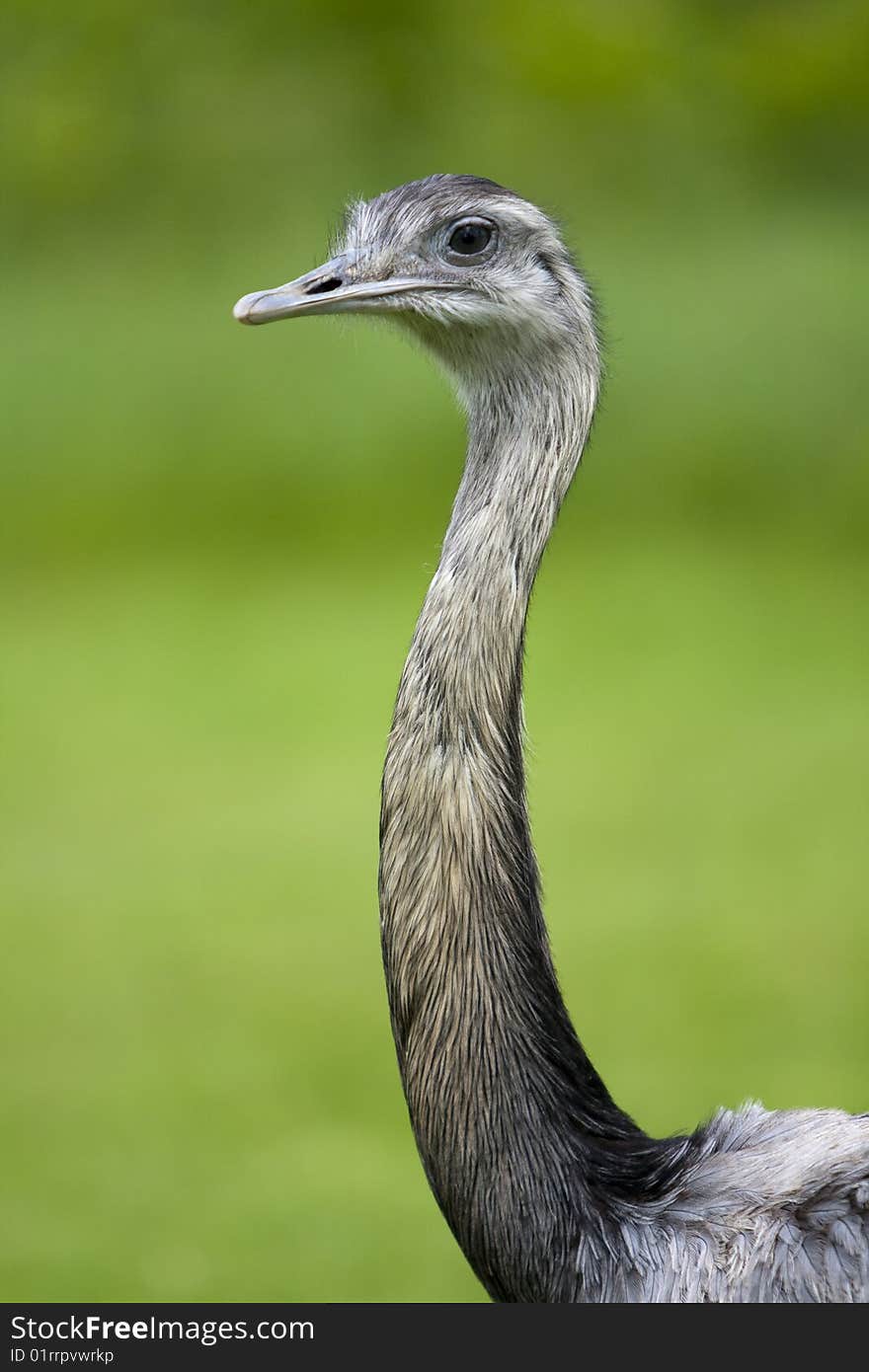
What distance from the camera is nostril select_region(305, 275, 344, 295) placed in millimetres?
1245

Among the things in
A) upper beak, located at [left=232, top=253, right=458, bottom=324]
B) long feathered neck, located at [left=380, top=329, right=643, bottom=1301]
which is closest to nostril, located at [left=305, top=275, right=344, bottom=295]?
upper beak, located at [left=232, top=253, right=458, bottom=324]

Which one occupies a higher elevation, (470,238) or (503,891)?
(470,238)

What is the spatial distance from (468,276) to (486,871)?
0.40m

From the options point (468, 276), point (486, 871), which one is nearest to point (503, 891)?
point (486, 871)

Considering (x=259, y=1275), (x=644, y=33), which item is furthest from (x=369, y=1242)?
(x=644, y=33)

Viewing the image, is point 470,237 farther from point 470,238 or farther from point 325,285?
point 325,285

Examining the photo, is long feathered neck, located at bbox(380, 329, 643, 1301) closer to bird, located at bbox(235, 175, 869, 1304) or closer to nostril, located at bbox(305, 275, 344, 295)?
bird, located at bbox(235, 175, 869, 1304)

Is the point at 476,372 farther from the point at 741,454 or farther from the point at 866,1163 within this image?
the point at 741,454

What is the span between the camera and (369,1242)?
189 centimetres

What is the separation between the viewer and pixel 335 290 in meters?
1.25

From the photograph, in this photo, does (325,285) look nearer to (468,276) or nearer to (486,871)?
(468,276)

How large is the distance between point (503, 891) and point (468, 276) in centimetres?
41

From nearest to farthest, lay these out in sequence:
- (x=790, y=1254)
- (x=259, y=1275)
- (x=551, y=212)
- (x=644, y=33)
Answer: (x=790, y=1254)
(x=551, y=212)
(x=259, y=1275)
(x=644, y=33)
